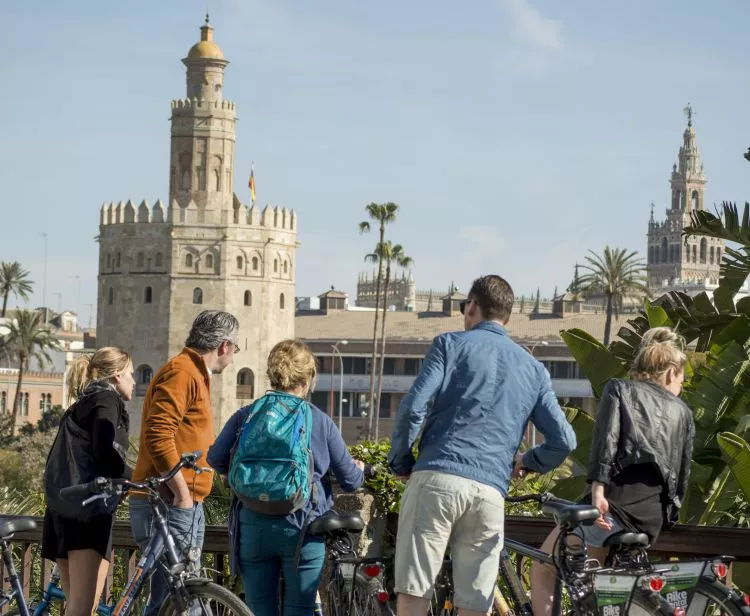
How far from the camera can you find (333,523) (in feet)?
19.4

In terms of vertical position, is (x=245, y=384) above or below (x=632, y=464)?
below

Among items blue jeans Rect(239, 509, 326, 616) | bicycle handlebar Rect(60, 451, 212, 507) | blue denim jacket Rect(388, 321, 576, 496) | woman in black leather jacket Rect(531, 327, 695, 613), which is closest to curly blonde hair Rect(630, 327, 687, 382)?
woman in black leather jacket Rect(531, 327, 695, 613)

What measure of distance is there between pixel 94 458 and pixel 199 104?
3300 inches

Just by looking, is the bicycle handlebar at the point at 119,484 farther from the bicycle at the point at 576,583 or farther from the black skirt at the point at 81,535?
the bicycle at the point at 576,583

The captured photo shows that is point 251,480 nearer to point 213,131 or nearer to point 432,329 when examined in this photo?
point 213,131

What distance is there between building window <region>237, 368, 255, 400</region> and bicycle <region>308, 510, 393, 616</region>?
8050 cm

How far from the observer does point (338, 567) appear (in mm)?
6059

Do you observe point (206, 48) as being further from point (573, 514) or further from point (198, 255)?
point (573, 514)

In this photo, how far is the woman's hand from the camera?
5.91 metres

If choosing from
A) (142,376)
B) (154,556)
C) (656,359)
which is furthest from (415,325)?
(154,556)

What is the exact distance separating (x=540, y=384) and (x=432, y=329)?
314 ft

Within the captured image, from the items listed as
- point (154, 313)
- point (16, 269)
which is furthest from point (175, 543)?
point (16, 269)

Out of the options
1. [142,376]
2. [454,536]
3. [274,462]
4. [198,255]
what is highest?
[198,255]

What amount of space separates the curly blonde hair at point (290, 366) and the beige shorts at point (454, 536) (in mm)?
678
